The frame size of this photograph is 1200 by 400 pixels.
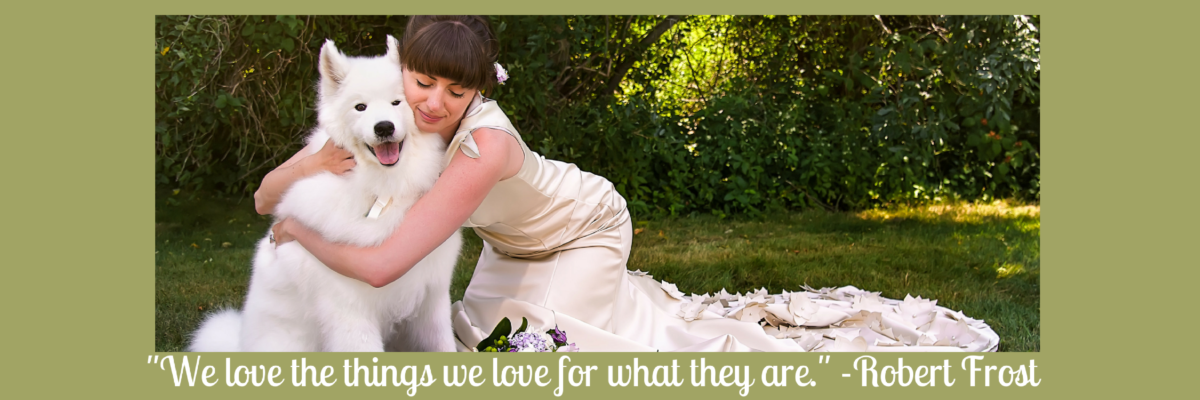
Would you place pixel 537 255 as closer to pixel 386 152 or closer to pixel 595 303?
pixel 595 303

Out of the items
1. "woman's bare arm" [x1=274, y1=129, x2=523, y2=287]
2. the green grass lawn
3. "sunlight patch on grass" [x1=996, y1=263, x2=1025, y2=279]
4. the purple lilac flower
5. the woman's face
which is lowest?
the green grass lawn

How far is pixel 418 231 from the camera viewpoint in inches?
96.7

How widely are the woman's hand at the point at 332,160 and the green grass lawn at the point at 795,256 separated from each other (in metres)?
1.40

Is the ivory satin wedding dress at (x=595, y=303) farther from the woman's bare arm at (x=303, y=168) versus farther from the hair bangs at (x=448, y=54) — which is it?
the woman's bare arm at (x=303, y=168)

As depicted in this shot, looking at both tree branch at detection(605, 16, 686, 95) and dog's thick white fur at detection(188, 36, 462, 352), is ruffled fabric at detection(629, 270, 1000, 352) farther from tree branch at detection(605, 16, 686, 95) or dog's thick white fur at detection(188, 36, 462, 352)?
tree branch at detection(605, 16, 686, 95)

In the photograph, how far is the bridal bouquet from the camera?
2.66m

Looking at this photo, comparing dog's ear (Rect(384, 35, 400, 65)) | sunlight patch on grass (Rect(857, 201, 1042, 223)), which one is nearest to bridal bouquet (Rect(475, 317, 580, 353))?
dog's ear (Rect(384, 35, 400, 65))

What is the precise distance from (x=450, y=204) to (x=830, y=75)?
524 cm

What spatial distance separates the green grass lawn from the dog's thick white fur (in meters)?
1.11

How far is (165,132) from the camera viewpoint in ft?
18.0

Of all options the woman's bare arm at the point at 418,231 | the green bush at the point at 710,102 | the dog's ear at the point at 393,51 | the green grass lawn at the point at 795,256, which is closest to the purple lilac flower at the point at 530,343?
the woman's bare arm at the point at 418,231

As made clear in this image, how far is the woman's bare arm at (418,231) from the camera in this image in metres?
2.44

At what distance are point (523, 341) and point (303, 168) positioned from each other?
87 cm

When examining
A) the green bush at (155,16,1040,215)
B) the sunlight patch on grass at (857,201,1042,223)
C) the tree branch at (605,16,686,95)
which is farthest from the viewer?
the tree branch at (605,16,686,95)
